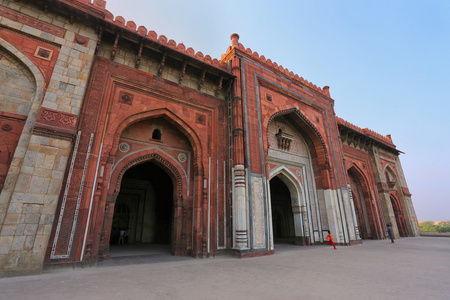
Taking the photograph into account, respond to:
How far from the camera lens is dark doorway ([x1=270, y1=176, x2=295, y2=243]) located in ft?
50.3

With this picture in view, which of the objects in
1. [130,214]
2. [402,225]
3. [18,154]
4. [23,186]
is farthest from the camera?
[402,225]

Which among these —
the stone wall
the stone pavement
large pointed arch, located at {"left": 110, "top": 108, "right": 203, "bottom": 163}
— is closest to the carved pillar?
large pointed arch, located at {"left": 110, "top": 108, "right": 203, "bottom": 163}

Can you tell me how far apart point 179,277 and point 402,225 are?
18.3 meters

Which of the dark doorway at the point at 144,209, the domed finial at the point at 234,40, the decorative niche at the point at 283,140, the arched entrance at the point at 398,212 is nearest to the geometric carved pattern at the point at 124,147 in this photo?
the dark doorway at the point at 144,209

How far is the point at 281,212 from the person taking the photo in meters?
15.6

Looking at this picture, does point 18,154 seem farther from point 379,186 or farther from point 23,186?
point 379,186

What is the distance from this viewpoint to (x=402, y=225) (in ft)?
51.7

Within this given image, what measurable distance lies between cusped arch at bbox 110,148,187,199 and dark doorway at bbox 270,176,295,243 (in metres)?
9.24

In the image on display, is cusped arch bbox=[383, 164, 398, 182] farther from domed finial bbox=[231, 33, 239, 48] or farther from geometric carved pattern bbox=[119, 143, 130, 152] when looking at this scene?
geometric carved pattern bbox=[119, 143, 130, 152]

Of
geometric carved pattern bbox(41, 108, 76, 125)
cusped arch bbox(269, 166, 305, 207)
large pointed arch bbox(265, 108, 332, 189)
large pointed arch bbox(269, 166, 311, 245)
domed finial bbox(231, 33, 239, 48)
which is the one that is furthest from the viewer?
large pointed arch bbox(265, 108, 332, 189)

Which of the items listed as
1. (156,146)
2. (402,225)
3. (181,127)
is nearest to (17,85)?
(156,146)

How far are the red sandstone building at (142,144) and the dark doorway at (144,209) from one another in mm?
56

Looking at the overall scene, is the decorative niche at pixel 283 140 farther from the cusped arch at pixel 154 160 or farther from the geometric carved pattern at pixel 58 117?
the geometric carved pattern at pixel 58 117

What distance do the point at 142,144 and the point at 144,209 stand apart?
527 cm
